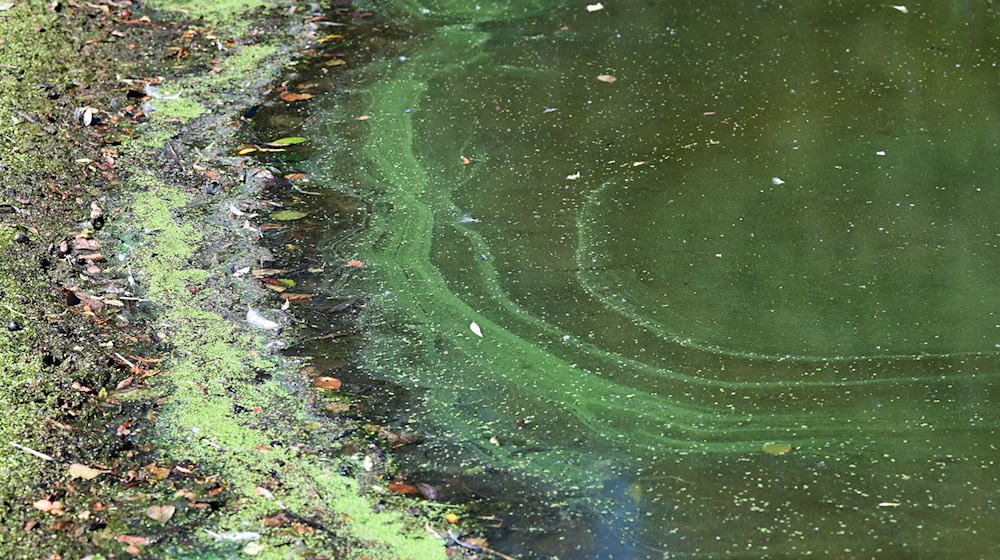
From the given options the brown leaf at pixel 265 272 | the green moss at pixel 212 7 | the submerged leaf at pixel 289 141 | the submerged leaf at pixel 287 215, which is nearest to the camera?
the brown leaf at pixel 265 272

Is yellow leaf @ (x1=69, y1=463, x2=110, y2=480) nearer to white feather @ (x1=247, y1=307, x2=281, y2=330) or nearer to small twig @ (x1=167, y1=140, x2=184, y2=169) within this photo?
white feather @ (x1=247, y1=307, x2=281, y2=330)

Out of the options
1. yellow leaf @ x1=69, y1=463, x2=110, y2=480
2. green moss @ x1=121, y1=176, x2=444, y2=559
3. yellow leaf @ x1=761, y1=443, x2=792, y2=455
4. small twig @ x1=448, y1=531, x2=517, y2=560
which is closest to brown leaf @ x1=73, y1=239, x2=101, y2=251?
green moss @ x1=121, y1=176, x2=444, y2=559

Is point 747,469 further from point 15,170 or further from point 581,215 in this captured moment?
point 15,170

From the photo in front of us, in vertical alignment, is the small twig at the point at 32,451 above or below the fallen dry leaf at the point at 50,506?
above

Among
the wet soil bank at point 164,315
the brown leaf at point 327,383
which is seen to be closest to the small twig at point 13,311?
the wet soil bank at point 164,315

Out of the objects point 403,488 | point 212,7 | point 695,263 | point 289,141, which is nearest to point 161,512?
point 403,488

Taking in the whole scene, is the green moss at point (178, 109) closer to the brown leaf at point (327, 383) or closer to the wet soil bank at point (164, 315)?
the wet soil bank at point (164, 315)

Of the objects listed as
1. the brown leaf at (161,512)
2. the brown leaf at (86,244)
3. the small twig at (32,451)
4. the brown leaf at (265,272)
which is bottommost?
the brown leaf at (161,512)

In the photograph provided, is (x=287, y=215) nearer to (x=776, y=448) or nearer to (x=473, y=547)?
(x=473, y=547)
